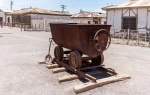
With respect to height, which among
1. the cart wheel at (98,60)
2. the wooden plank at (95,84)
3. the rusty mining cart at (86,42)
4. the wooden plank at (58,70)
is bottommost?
the wooden plank at (95,84)

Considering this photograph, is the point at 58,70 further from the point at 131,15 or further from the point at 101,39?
the point at 131,15

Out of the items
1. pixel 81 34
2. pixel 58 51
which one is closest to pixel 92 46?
pixel 81 34

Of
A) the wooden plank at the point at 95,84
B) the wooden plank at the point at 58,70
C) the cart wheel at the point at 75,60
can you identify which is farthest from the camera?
the wooden plank at the point at 58,70

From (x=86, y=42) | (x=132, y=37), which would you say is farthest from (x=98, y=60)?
(x=132, y=37)

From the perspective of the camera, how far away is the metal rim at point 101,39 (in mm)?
5537

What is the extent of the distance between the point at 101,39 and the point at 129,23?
14161 mm

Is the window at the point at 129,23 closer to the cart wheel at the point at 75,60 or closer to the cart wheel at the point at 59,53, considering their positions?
the cart wheel at the point at 59,53

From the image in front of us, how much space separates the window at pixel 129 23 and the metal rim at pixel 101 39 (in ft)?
44.8

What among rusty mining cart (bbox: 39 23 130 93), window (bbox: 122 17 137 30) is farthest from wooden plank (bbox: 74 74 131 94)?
window (bbox: 122 17 137 30)

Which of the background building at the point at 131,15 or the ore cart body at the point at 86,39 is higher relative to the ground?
the background building at the point at 131,15

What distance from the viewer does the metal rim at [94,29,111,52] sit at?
554cm

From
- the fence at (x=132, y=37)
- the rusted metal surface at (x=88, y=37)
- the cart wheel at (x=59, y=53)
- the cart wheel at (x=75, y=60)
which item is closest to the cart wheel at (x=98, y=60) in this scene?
the rusted metal surface at (x=88, y=37)

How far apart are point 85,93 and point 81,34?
1.74m

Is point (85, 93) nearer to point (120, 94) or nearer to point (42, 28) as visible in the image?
point (120, 94)
